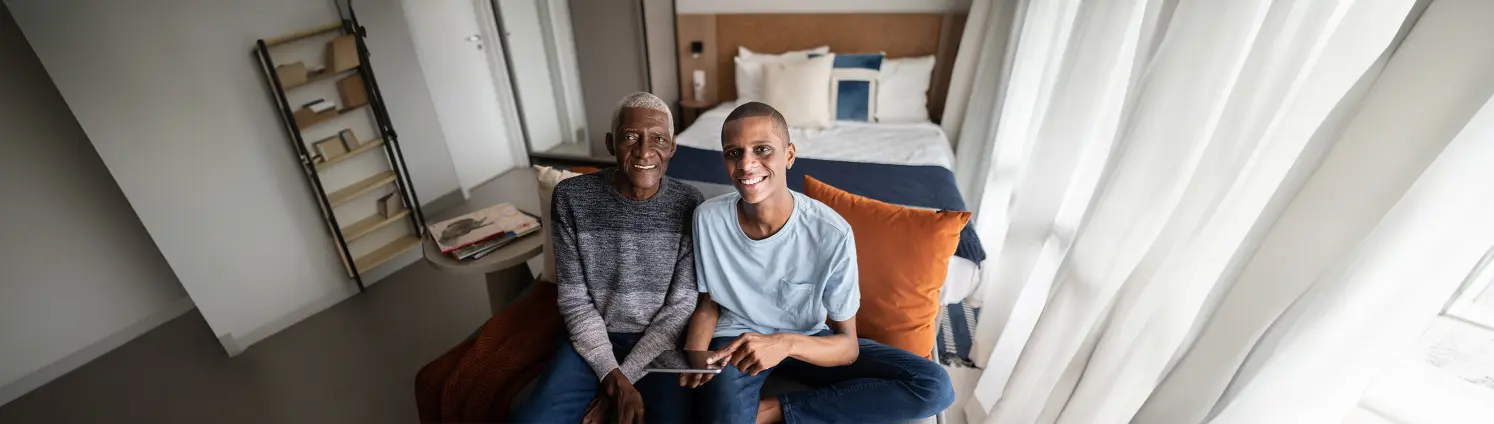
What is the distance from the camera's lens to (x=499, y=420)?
1275mm

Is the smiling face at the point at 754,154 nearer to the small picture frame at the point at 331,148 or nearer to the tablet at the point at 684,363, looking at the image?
the tablet at the point at 684,363

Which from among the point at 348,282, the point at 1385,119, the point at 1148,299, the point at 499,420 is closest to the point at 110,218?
the point at 348,282

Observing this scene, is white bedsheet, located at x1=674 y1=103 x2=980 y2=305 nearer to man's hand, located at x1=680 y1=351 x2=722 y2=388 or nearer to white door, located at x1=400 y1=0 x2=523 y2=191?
man's hand, located at x1=680 y1=351 x2=722 y2=388

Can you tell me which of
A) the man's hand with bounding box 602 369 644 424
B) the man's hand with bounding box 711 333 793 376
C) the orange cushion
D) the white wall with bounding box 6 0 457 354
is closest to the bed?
the orange cushion

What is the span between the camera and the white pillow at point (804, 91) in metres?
3.00

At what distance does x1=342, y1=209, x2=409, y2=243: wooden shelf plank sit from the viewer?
2457 mm

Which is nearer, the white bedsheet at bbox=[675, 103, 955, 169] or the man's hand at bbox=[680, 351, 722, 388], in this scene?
the man's hand at bbox=[680, 351, 722, 388]

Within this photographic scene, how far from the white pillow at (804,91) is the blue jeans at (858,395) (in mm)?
1944

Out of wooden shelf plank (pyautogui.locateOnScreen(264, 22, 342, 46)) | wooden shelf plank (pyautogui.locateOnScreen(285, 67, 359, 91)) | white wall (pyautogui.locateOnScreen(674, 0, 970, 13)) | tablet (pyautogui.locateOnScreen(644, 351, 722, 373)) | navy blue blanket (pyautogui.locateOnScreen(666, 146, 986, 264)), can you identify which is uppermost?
white wall (pyautogui.locateOnScreen(674, 0, 970, 13))

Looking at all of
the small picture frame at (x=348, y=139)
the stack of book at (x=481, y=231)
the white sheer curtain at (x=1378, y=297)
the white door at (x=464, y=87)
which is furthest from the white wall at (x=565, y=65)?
the white sheer curtain at (x=1378, y=297)

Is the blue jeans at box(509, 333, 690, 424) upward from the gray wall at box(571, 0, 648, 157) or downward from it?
downward

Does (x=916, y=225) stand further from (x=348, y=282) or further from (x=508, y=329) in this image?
(x=348, y=282)

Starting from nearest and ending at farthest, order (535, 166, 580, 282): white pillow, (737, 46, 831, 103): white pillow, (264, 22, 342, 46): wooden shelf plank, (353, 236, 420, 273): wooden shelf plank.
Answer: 1. (535, 166, 580, 282): white pillow
2. (264, 22, 342, 46): wooden shelf plank
3. (353, 236, 420, 273): wooden shelf plank
4. (737, 46, 831, 103): white pillow

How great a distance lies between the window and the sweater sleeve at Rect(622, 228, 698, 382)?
1.22 meters
